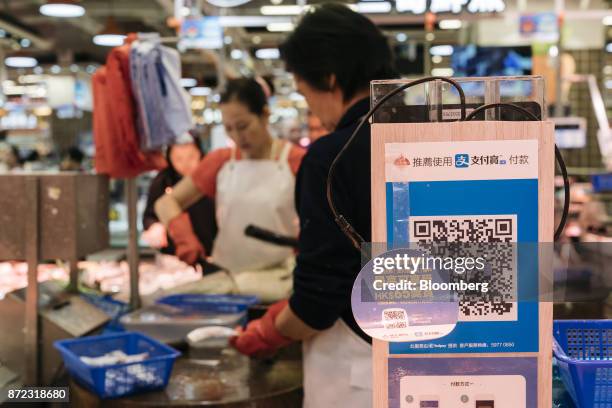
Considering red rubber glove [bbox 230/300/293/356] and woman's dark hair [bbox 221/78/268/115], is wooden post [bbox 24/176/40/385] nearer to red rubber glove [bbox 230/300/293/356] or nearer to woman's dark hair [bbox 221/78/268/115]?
red rubber glove [bbox 230/300/293/356]

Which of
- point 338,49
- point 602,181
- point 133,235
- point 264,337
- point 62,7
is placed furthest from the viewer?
point 62,7

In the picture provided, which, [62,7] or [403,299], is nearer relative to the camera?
[403,299]

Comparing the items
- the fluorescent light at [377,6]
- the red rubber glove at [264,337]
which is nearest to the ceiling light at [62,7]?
the fluorescent light at [377,6]

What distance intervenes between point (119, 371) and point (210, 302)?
3.07ft

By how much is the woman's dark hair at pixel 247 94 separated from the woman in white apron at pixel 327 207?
66.5 inches

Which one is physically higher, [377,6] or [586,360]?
[377,6]

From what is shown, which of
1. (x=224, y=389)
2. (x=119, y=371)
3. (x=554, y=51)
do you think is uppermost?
(x=554, y=51)

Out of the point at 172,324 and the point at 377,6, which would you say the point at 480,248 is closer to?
the point at 172,324

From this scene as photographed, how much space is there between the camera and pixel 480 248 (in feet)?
3.58

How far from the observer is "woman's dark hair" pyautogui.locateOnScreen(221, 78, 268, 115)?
390 centimetres

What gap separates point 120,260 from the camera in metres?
6.34

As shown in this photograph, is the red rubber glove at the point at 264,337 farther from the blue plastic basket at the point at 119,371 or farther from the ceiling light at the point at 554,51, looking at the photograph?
the ceiling light at the point at 554,51

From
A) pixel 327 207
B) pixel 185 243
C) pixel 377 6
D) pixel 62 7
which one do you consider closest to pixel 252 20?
pixel 377 6

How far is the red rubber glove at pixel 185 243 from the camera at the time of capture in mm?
3764
